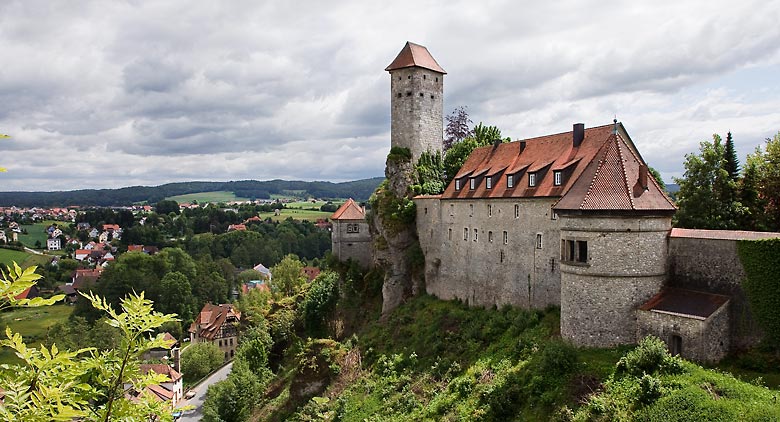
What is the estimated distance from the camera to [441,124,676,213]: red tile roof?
86.2 feet

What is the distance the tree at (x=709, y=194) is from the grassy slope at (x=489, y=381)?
11824 millimetres

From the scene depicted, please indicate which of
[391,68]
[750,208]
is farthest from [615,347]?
[391,68]

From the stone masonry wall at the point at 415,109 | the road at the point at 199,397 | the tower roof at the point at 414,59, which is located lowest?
the road at the point at 199,397

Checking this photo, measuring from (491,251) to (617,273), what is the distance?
11608 mm

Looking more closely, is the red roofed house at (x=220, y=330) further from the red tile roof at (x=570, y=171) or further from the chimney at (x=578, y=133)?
the chimney at (x=578, y=133)

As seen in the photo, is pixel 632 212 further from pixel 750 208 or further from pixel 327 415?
pixel 327 415

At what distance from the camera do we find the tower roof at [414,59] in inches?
1903

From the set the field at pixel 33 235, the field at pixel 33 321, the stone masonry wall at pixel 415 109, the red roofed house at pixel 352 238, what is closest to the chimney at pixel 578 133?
the stone masonry wall at pixel 415 109

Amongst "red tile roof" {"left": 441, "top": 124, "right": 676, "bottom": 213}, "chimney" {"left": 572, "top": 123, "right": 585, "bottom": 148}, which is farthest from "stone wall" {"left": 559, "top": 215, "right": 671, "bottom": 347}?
"chimney" {"left": 572, "top": 123, "right": 585, "bottom": 148}

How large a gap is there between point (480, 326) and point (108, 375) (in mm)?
29356

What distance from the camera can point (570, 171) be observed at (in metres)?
31.5

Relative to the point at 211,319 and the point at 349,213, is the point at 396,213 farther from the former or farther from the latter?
the point at 211,319

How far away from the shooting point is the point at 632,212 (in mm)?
25703

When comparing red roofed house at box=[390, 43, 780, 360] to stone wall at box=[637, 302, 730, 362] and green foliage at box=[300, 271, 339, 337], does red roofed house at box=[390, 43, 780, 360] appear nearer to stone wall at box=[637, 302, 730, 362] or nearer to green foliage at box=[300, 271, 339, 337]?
stone wall at box=[637, 302, 730, 362]
